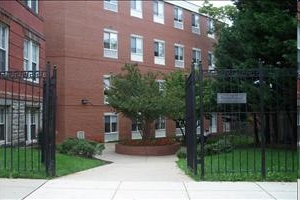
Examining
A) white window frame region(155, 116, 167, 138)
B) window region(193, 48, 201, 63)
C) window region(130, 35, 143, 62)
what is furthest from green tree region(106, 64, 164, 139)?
window region(193, 48, 201, 63)

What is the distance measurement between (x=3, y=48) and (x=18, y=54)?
4.33ft

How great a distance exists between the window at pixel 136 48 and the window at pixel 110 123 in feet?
15.9

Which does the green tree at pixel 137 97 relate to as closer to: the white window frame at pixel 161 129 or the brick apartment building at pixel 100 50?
the brick apartment building at pixel 100 50

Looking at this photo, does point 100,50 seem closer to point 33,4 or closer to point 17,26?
point 33,4

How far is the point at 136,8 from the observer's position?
126 ft

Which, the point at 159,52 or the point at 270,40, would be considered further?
the point at 159,52

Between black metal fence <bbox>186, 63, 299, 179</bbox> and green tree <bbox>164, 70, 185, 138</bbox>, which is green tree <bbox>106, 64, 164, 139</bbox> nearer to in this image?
green tree <bbox>164, 70, 185, 138</bbox>

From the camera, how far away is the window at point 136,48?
37.6m

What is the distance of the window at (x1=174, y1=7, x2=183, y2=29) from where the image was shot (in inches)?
1660

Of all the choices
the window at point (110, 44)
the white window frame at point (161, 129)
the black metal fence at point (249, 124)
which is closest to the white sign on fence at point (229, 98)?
the black metal fence at point (249, 124)

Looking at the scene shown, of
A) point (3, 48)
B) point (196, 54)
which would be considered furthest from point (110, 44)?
point (3, 48)

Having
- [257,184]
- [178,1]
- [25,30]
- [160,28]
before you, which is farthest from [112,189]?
[178,1]

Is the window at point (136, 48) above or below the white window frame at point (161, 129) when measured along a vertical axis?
above

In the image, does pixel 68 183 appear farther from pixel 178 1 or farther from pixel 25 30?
pixel 178 1
